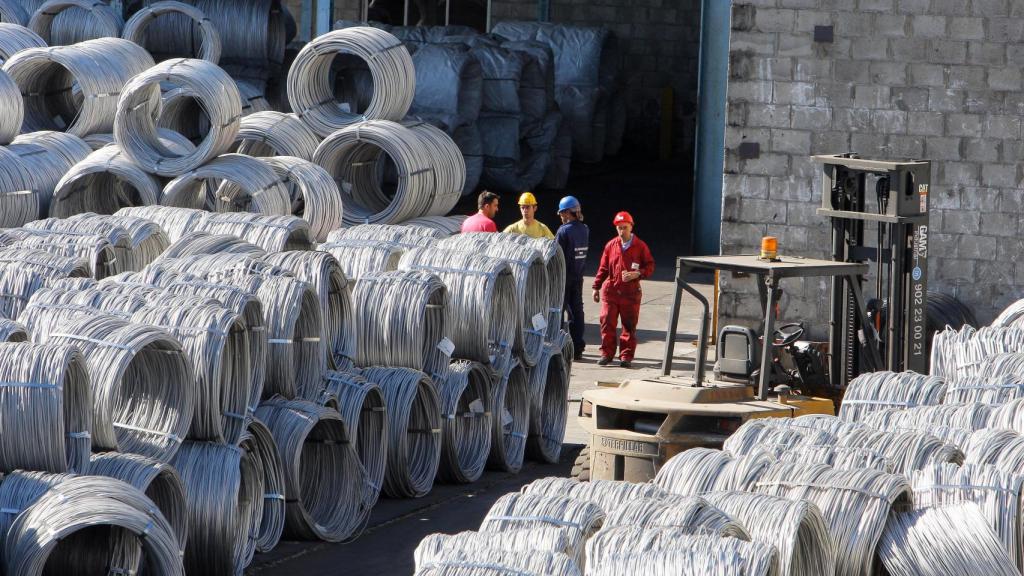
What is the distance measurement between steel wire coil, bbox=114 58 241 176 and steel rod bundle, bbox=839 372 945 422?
7.58 metres

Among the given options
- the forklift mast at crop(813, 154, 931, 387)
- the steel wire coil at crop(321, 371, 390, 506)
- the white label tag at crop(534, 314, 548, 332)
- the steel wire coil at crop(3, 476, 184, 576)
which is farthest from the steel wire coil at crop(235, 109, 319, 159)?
the steel wire coil at crop(3, 476, 184, 576)

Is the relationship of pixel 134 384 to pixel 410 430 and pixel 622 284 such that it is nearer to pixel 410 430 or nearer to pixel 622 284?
pixel 410 430

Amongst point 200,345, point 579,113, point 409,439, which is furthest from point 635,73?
point 200,345

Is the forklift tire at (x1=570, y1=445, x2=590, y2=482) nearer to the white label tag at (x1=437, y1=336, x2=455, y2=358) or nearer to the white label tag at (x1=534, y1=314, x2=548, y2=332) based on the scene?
the white label tag at (x1=437, y1=336, x2=455, y2=358)

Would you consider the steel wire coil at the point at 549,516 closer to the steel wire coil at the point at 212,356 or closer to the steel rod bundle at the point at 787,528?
the steel rod bundle at the point at 787,528

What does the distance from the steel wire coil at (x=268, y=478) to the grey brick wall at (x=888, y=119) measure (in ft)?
22.1

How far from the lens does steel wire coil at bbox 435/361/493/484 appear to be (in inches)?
381

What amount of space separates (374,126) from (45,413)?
8.74 meters

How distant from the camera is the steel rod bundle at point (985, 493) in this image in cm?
586

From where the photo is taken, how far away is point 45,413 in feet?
20.5

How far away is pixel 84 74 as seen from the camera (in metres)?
15.0

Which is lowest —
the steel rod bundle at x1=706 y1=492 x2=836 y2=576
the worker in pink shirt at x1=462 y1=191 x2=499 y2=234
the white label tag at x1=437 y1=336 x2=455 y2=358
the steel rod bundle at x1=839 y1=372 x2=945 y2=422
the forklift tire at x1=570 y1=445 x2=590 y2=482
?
the forklift tire at x1=570 y1=445 x2=590 y2=482

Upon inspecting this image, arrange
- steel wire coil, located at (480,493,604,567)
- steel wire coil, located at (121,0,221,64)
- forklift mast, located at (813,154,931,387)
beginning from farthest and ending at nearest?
steel wire coil, located at (121,0,221,64) < forklift mast, located at (813,154,931,387) < steel wire coil, located at (480,493,604,567)

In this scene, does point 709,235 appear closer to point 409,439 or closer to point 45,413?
point 409,439
